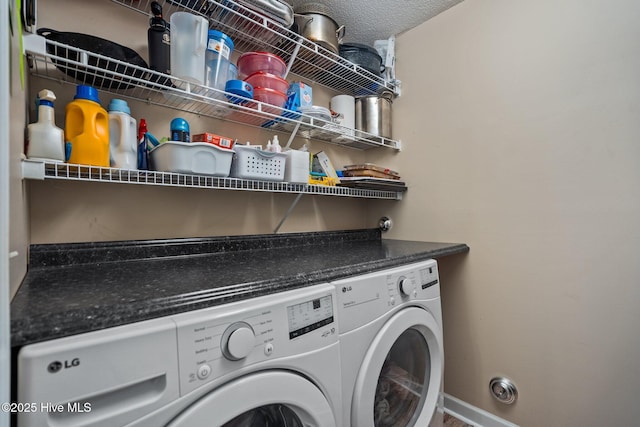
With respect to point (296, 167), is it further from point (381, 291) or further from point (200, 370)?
point (200, 370)

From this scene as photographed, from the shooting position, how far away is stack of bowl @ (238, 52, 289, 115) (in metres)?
1.23

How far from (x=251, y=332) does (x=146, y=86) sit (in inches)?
37.2

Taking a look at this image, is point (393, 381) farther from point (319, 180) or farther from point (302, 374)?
point (319, 180)

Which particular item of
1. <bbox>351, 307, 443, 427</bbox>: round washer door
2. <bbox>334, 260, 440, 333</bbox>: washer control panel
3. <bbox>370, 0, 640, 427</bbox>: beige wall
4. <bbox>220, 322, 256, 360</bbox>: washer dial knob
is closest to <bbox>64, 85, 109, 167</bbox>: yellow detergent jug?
<bbox>220, 322, 256, 360</bbox>: washer dial knob

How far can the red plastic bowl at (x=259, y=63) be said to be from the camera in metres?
1.27

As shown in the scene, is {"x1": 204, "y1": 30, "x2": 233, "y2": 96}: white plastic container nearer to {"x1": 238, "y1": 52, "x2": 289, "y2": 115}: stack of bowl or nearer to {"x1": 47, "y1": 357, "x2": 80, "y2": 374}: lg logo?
{"x1": 238, "y1": 52, "x2": 289, "y2": 115}: stack of bowl

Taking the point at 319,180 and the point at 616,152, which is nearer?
the point at 616,152

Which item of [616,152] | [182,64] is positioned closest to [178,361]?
[182,64]

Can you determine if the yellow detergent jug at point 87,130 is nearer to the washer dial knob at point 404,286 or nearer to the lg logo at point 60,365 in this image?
the lg logo at point 60,365

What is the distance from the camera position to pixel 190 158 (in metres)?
0.98

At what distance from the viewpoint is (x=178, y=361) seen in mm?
542

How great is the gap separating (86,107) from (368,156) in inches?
63.4

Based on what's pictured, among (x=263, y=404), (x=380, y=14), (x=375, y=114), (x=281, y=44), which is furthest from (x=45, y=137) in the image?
(x=380, y=14)

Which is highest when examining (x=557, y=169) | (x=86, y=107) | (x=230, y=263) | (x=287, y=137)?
(x=287, y=137)
